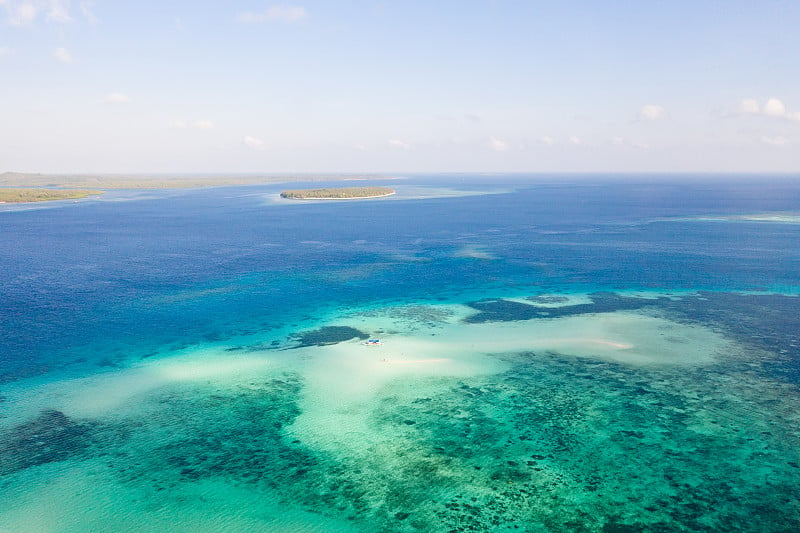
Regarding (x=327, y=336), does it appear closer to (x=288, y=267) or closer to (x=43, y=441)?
(x=43, y=441)

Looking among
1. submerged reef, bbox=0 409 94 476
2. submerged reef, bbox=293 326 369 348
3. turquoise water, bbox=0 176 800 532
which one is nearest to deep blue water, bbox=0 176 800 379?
turquoise water, bbox=0 176 800 532

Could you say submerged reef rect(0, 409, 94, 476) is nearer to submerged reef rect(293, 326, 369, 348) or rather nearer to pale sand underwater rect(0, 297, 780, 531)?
pale sand underwater rect(0, 297, 780, 531)

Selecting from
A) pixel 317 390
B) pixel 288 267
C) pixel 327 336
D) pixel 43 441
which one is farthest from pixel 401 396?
pixel 288 267

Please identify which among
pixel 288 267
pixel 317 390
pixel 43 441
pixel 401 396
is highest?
pixel 288 267

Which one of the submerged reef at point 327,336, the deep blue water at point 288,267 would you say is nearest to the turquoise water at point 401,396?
the submerged reef at point 327,336

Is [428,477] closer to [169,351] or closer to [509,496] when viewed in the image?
[509,496]

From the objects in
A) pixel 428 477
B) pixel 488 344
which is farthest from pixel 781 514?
pixel 488 344
